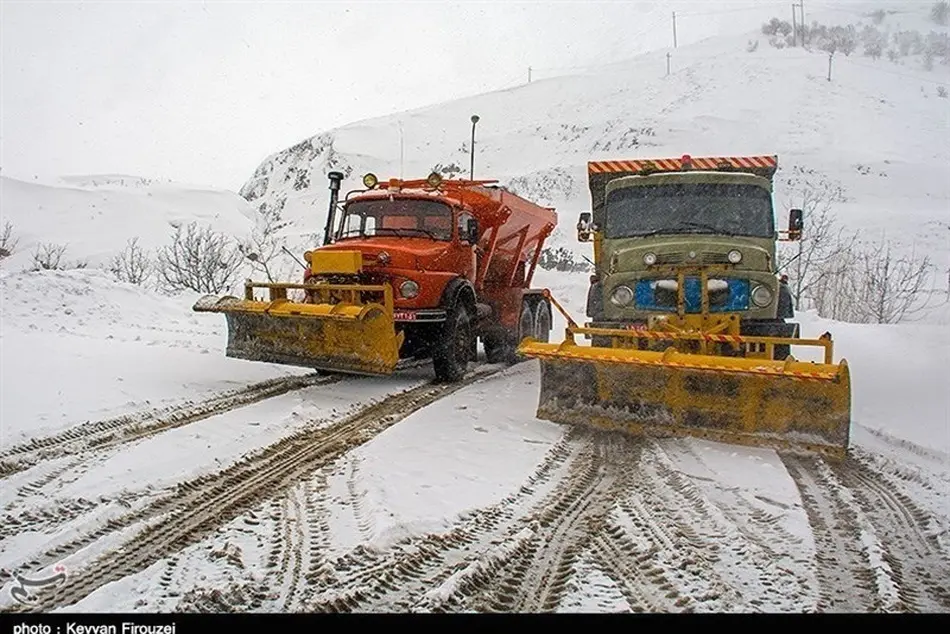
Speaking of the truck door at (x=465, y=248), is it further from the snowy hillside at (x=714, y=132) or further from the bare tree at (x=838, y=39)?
the bare tree at (x=838, y=39)

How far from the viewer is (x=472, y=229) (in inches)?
324

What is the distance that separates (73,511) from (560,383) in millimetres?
3412

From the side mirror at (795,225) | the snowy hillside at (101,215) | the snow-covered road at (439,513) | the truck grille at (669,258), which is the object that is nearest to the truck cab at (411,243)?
the snow-covered road at (439,513)

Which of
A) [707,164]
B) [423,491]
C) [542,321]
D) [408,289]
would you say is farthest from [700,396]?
[542,321]

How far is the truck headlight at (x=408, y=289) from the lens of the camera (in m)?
7.19

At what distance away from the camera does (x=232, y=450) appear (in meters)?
4.55

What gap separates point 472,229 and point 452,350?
158 centimetres

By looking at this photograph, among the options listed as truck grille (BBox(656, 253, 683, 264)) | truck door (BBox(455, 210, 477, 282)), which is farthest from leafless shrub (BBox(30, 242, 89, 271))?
truck grille (BBox(656, 253, 683, 264))

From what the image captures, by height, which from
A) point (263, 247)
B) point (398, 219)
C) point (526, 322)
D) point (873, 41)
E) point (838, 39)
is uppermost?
point (838, 39)

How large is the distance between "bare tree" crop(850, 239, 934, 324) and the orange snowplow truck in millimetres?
9192

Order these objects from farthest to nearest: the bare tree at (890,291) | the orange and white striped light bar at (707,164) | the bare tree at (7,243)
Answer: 1. the bare tree at (7,243)
2. the bare tree at (890,291)
3. the orange and white striped light bar at (707,164)

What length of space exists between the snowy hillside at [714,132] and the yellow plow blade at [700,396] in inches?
118

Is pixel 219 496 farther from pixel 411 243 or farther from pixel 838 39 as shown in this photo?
pixel 838 39
